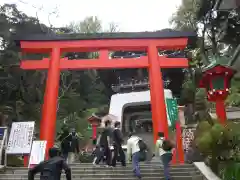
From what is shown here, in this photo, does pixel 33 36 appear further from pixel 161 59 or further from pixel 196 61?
pixel 196 61

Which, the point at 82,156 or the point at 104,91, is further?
the point at 104,91

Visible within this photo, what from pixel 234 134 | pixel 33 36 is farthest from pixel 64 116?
pixel 234 134

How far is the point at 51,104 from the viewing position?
11008 millimetres

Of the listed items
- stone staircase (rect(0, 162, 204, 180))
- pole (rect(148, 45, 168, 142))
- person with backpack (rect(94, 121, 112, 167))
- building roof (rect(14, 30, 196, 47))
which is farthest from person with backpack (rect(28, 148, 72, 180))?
building roof (rect(14, 30, 196, 47))

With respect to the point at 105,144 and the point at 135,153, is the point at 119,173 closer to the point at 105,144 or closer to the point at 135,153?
the point at 105,144

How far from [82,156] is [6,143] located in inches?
223

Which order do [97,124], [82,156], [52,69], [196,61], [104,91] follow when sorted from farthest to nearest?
[104,91] → [196,61] → [97,124] → [82,156] → [52,69]

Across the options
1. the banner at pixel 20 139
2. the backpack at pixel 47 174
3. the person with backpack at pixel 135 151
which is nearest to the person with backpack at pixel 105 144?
the person with backpack at pixel 135 151

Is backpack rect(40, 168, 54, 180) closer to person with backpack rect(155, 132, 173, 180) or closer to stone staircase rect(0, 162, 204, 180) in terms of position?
person with backpack rect(155, 132, 173, 180)

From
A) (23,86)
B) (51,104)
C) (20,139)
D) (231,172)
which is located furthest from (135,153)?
(23,86)

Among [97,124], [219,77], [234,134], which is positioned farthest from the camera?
[97,124]

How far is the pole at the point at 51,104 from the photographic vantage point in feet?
34.9

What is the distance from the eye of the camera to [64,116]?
25453mm

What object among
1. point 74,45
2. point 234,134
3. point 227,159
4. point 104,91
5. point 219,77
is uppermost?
point 104,91
